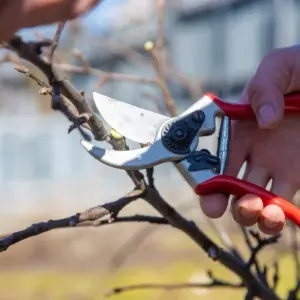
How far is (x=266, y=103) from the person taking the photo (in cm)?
110

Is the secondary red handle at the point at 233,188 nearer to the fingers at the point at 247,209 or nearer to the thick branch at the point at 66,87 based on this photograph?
the fingers at the point at 247,209

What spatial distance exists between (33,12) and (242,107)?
0.62 m

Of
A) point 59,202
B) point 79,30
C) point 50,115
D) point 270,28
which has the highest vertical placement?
point 79,30

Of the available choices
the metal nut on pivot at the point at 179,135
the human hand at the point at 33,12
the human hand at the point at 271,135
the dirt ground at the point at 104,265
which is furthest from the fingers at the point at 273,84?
the dirt ground at the point at 104,265

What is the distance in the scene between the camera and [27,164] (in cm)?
825

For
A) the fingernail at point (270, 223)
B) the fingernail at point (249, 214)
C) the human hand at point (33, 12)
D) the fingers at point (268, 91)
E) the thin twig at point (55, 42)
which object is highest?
the human hand at point (33, 12)

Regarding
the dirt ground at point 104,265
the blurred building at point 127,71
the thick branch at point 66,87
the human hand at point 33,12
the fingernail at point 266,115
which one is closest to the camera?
the human hand at point 33,12

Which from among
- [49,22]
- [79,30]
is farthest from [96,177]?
[49,22]

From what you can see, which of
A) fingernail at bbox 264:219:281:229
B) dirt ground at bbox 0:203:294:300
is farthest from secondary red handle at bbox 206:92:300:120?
dirt ground at bbox 0:203:294:300

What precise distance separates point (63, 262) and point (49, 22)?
3758mm

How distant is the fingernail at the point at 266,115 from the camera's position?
108 cm

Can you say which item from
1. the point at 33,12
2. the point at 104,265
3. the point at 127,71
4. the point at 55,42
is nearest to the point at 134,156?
the point at 55,42

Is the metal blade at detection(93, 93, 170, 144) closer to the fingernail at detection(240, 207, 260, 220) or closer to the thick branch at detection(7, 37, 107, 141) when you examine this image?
the thick branch at detection(7, 37, 107, 141)

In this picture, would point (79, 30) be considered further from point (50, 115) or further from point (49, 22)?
point (50, 115)
